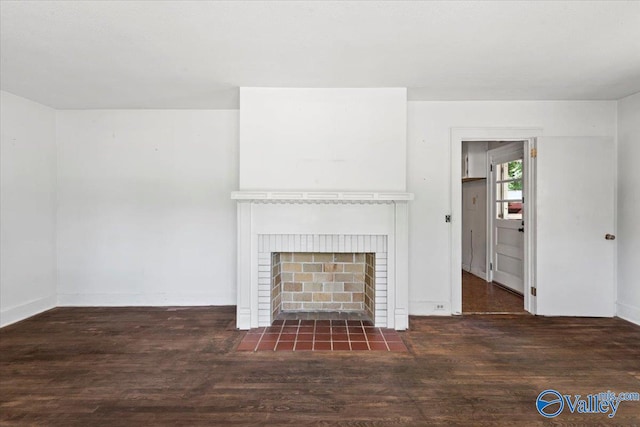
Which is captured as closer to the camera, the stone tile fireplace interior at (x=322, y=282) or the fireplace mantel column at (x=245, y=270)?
the fireplace mantel column at (x=245, y=270)

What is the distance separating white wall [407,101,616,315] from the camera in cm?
366

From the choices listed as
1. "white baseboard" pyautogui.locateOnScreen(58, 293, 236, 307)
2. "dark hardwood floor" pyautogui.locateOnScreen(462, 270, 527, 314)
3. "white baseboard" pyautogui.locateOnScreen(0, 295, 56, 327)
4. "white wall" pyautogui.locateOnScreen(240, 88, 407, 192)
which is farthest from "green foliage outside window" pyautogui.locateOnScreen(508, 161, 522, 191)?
"white baseboard" pyautogui.locateOnScreen(0, 295, 56, 327)

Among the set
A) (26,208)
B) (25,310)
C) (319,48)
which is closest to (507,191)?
(319,48)

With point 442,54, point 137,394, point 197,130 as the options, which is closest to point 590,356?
point 442,54

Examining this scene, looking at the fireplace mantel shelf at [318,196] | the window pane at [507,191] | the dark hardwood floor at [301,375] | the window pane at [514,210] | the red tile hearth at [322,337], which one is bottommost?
the dark hardwood floor at [301,375]

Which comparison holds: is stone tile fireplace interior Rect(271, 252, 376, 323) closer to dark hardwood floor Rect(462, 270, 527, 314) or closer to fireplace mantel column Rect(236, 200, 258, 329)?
fireplace mantel column Rect(236, 200, 258, 329)

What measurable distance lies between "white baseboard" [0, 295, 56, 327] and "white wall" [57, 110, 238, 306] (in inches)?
5.6

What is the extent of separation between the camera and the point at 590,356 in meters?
2.66

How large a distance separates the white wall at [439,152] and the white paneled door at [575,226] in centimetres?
24

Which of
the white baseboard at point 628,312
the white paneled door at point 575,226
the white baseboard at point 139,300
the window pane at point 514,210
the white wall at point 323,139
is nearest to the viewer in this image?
the white wall at point 323,139

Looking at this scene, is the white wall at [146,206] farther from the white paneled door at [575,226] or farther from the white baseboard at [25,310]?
the white paneled door at [575,226]

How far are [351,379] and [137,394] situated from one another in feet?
4.53

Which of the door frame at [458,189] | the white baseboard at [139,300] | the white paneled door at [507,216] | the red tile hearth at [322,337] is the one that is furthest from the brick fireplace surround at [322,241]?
the white paneled door at [507,216]

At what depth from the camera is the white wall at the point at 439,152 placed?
3.66m
